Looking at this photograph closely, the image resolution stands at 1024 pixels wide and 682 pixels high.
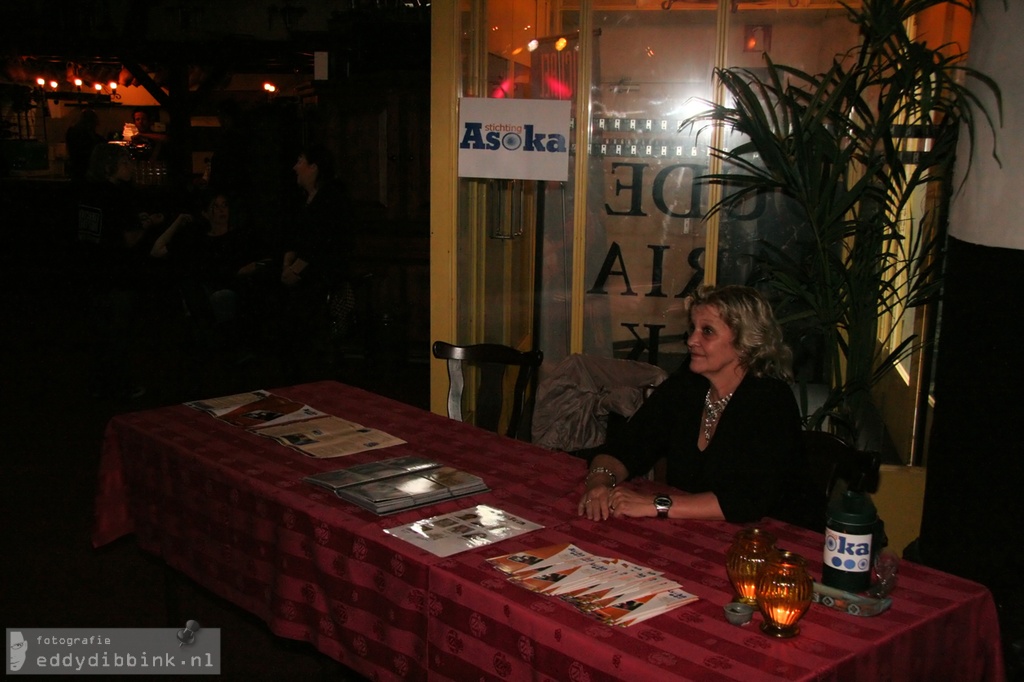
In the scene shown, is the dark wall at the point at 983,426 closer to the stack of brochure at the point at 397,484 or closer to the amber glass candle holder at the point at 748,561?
the amber glass candle holder at the point at 748,561

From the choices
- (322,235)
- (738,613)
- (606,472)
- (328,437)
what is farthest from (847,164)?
(322,235)

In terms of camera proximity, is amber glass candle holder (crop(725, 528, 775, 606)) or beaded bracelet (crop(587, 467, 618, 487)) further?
beaded bracelet (crop(587, 467, 618, 487))

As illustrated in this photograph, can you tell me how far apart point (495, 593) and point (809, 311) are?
2010mm

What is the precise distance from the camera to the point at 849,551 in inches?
76.1

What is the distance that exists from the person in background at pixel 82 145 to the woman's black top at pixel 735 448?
4.53 metres

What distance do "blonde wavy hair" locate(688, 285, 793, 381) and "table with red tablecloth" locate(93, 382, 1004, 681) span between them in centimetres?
55

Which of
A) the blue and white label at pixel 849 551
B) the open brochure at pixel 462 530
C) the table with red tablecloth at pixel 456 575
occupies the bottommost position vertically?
Answer: the table with red tablecloth at pixel 456 575

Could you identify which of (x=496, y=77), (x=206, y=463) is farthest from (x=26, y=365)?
(x=206, y=463)

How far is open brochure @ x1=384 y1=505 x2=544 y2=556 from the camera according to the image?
7.15ft

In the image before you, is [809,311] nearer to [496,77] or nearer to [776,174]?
[776,174]

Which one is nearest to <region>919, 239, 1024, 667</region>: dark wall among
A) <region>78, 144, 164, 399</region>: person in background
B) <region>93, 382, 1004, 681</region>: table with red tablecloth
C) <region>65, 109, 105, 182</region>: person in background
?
<region>93, 382, 1004, 681</region>: table with red tablecloth

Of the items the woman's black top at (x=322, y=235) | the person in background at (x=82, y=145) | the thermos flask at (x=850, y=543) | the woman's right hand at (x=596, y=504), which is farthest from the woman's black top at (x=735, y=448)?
the person in background at (x=82, y=145)

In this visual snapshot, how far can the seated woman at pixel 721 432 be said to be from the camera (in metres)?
2.42

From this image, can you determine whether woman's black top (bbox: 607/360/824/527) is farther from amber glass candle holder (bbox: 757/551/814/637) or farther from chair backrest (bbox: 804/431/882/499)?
amber glass candle holder (bbox: 757/551/814/637)
